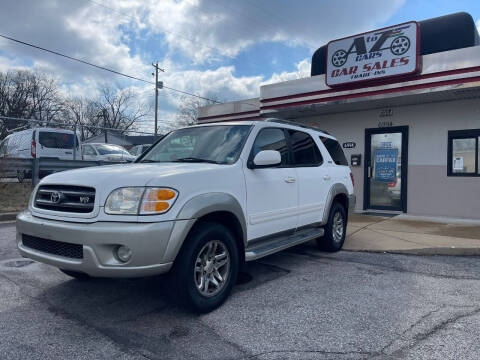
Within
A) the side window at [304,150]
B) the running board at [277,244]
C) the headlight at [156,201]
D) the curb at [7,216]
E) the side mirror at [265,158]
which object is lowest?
the curb at [7,216]

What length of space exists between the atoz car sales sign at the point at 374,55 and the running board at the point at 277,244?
17.2 ft

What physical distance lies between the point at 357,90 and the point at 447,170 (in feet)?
9.53

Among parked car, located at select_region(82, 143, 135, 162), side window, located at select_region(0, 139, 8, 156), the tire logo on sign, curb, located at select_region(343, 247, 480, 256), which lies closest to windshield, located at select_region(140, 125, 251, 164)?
curb, located at select_region(343, 247, 480, 256)

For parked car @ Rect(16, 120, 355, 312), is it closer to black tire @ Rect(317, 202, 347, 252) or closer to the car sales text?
black tire @ Rect(317, 202, 347, 252)

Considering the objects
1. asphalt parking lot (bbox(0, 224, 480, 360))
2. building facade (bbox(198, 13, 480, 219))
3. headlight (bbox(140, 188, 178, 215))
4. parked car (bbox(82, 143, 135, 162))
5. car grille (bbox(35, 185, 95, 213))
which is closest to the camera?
asphalt parking lot (bbox(0, 224, 480, 360))

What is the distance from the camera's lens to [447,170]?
930cm

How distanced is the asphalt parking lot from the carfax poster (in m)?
5.39

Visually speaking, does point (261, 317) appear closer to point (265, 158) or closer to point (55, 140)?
point (265, 158)

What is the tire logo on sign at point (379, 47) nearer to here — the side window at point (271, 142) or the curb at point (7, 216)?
the side window at point (271, 142)

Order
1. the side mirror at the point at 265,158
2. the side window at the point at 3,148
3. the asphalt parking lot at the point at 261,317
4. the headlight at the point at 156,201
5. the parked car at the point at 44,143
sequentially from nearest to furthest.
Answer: the asphalt parking lot at the point at 261,317 < the headlight at the point at 156,201 < the side mirror at the point at 265,158 < the side window at the point at 3,148 < the parked car at the point at 44,143

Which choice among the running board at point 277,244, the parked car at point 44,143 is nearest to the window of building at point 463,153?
the running board at point 277,244

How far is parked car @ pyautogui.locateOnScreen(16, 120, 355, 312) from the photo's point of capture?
3.07 m

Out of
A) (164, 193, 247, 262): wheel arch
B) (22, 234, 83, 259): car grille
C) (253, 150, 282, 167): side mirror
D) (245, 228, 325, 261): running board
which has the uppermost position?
(253, 150, 282, 167): side mirror

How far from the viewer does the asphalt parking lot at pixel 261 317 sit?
2.87 m
